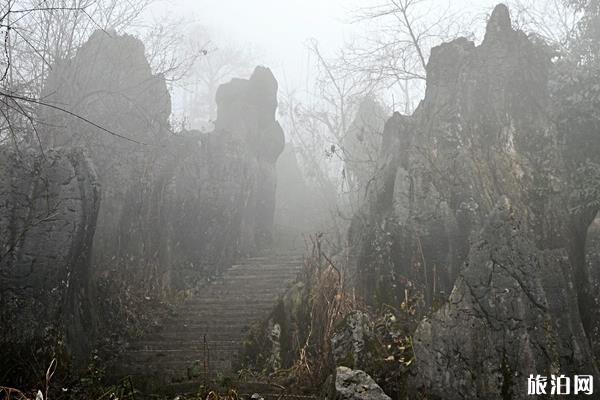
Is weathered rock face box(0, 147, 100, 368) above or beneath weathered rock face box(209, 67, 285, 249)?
beneath

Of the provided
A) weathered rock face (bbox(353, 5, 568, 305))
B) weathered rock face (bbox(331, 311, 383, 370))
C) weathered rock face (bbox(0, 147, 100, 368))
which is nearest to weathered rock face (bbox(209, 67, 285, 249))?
weathered rock face (bbox(353, 5, 568, 305))

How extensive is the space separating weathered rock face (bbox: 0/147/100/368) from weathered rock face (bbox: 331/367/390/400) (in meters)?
3.90

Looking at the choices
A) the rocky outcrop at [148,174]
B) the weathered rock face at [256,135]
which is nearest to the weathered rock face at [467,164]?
the rocky outcrop at [148,174]

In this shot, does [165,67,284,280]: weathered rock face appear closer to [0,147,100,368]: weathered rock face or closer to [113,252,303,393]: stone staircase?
[113,252,303,393]: stone staircase

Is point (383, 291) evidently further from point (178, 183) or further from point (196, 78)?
point (196, 78)

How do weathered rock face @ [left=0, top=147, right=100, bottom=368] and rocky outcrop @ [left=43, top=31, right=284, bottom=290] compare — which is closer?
weathered rock face @ [left=0, top=147, right=100, bottom=368]

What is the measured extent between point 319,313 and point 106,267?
14.9ft

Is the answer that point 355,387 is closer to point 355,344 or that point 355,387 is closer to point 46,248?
point 355,344

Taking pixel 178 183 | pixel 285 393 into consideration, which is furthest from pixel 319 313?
pixel 178 183

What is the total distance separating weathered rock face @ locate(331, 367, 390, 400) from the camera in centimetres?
445

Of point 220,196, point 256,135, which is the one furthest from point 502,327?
point 256,135

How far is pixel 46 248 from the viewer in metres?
6.57

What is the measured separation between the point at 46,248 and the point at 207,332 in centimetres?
293

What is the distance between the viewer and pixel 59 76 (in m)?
10.4
